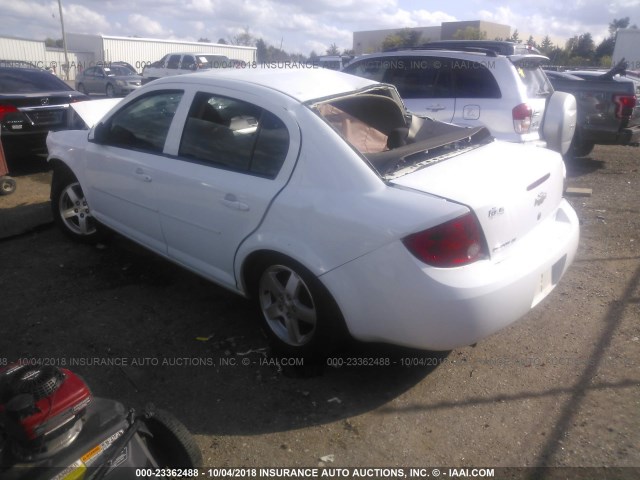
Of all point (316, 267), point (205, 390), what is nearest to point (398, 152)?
point (316, 267)

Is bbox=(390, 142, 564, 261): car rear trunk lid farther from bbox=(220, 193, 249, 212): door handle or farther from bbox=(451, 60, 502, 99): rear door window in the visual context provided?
bbox=(451, 60, 502, 99): rear door window

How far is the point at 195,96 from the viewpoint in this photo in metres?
3.55

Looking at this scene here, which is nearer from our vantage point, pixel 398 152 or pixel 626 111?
pixel 398 152

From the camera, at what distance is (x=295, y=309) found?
10.2 ft

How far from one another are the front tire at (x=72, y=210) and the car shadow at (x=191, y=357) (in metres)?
0.60

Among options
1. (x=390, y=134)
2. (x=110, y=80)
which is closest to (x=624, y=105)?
(x=390, y=134)

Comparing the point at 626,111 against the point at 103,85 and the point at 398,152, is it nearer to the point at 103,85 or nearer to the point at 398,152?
the point at 398,152

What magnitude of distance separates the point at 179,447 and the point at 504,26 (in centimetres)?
7255

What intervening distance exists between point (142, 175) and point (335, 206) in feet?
5.76

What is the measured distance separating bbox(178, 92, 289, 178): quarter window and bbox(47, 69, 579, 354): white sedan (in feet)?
0.03

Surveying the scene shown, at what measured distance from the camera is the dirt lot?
8.54ft

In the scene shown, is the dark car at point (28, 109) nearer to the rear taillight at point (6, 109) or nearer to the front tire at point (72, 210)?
the rear taillight at point (6, 109)

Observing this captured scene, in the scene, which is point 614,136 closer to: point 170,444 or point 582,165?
point 582,165

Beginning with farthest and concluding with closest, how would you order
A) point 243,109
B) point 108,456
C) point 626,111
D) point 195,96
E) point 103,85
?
point 103,85
point 626,111
point 195,96
point 243,109
point 108,456
